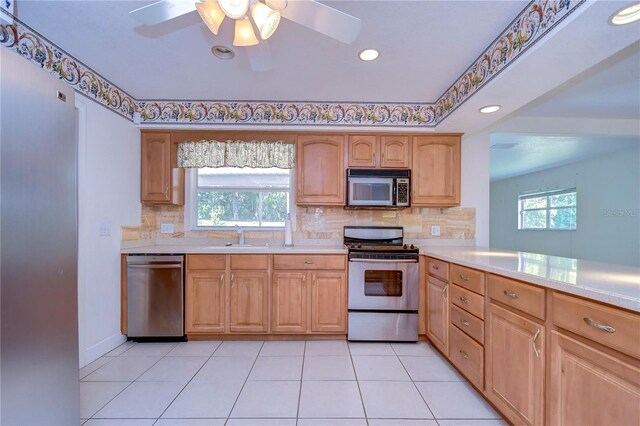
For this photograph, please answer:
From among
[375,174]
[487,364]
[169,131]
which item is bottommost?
[487,364]

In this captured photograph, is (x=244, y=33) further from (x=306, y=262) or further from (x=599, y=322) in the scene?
(x=599, y=322)

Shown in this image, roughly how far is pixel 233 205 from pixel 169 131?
3.42ft

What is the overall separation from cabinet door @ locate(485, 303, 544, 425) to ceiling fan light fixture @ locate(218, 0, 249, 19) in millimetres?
2028

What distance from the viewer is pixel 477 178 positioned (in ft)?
10.3

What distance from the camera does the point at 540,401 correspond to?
1.29 meters

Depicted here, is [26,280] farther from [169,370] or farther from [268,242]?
[268,242]

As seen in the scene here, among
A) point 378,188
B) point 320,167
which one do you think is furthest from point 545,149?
point 320,167

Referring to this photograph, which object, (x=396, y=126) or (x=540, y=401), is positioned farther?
(x=396, y=126)

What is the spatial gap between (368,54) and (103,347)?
329cm

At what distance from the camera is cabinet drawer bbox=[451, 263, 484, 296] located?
70.5 inches

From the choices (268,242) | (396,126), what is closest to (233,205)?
(268,242)

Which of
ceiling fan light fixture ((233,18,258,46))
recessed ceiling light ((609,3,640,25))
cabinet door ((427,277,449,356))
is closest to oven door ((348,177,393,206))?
cabinet door ((427,277,449,356))

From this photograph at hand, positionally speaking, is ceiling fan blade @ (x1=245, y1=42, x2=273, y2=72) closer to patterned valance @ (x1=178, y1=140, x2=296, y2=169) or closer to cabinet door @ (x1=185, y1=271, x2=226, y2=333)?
patterned valance @ (x1=178, y1=140, x2=296, y2=169)

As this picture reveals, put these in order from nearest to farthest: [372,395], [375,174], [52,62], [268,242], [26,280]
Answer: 1. [26,280]
2. [372,395]
3. [52,62]
4. [375,174]
5. [268,242]
